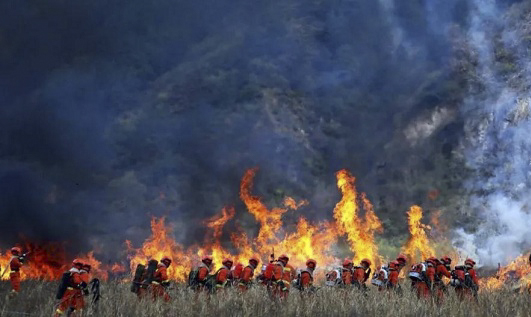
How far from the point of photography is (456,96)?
37.7 meters

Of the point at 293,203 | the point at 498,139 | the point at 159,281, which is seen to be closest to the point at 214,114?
the point at 293,203

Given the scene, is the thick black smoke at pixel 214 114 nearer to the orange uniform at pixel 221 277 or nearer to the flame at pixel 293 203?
the flame at pixel 293 203

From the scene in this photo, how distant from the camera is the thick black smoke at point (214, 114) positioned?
3166 centimetres

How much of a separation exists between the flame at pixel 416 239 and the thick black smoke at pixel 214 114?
6.06 ft

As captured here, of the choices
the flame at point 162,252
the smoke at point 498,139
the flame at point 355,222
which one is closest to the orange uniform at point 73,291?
the flame at point 162,252

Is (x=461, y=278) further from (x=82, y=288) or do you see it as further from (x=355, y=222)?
(x=355, y=222)

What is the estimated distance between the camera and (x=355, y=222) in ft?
100.0

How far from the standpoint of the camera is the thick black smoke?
3166 centimetres

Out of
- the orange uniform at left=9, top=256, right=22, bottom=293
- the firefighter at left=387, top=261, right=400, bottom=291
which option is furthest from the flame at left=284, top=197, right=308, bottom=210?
the orange uniform at left=9, top=256, right=22, bottom=293

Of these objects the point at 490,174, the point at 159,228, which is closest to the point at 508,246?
the point at 490,174

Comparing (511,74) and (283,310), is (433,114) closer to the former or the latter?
(511,74)

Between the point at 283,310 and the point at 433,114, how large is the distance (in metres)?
31.8

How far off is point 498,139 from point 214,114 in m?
20.7

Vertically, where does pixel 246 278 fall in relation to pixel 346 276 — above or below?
below
